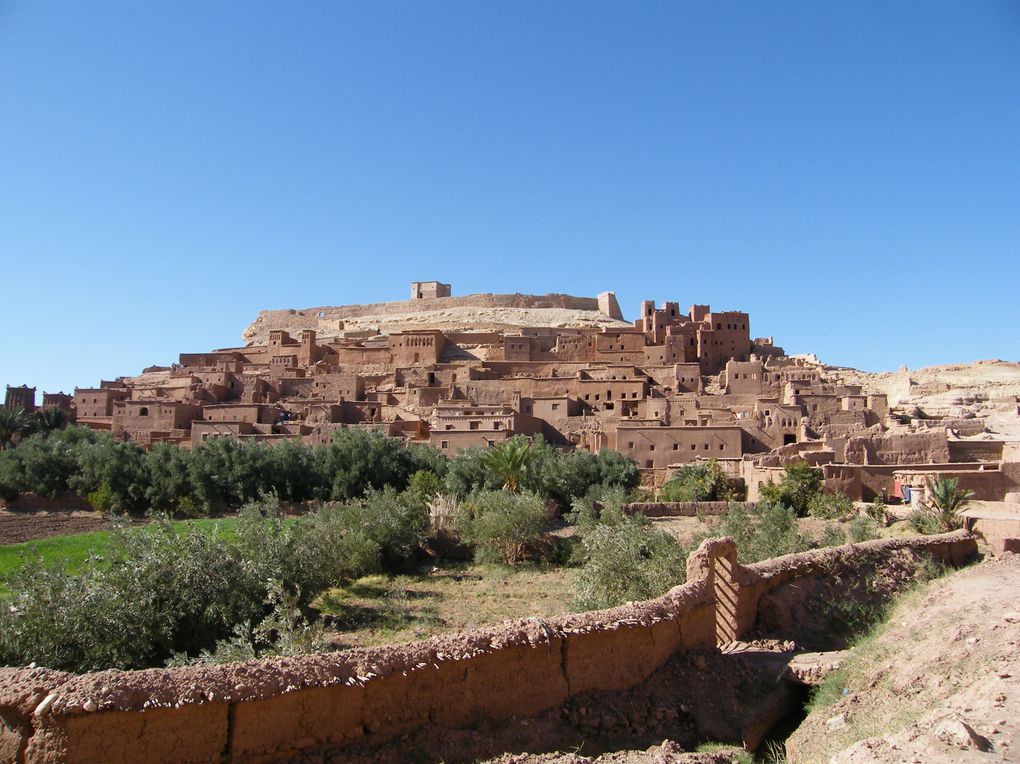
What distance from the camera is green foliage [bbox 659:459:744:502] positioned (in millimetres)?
23641

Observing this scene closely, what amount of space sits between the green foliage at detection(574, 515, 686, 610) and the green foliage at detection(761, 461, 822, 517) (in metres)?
9.14

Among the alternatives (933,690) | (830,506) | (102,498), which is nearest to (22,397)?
(102,498)

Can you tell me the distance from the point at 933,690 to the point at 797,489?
15598 mm

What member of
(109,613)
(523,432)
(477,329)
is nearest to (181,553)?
(109,613)

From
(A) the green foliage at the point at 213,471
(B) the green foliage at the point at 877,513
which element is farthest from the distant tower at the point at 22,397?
(B) the green foliage at the point at 877,513

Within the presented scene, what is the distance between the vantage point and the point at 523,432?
99.7ft

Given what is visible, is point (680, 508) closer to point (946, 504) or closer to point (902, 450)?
point (902, 450)

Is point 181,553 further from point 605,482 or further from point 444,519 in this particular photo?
point 605,482

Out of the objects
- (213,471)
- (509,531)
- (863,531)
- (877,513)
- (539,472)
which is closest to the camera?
(863,531)

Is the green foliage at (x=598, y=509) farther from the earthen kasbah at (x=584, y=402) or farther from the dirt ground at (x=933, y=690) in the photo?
the dirt ground at (x=933, y=690)

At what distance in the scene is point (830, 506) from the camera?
19344 millimetres

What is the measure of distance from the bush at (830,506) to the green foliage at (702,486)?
3.49m

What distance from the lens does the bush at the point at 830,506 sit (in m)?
19.0

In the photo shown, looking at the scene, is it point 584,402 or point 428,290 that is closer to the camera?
point 584,402
